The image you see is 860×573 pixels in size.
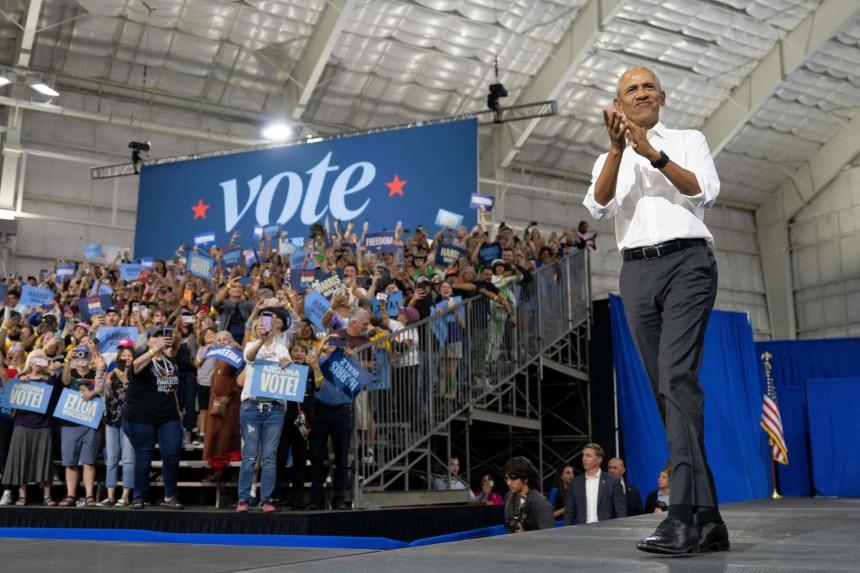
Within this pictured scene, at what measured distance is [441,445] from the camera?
1258 centimetres

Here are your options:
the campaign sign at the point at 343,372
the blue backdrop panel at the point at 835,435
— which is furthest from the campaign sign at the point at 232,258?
the blue backdrop panel at the point at 835,435

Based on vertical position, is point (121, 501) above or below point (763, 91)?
below

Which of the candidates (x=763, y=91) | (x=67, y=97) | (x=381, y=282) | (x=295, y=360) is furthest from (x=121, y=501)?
(x=763, y=91)

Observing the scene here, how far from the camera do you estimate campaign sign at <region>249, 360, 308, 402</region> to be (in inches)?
284

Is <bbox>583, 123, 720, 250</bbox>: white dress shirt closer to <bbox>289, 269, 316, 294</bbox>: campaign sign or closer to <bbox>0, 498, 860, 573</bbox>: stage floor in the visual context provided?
<bbox>0, 498, 860, 573</bbox>: stage floor

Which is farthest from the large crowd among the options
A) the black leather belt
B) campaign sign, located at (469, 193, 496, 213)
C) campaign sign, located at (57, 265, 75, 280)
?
the black leather belt

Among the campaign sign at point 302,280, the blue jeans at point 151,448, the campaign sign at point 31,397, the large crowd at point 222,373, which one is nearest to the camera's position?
the large crowd at point 222,373

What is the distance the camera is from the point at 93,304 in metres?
11.4

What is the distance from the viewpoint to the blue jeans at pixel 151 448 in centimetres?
777

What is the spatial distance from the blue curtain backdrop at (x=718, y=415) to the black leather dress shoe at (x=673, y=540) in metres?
9.96

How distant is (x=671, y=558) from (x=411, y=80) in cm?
2023

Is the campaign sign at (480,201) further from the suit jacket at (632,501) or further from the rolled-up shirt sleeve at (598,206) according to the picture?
the rolled-up shirt sleeve at (598,206)

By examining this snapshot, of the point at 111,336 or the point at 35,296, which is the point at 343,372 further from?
the point at 35,296

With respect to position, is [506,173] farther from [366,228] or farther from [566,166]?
[366,228]
